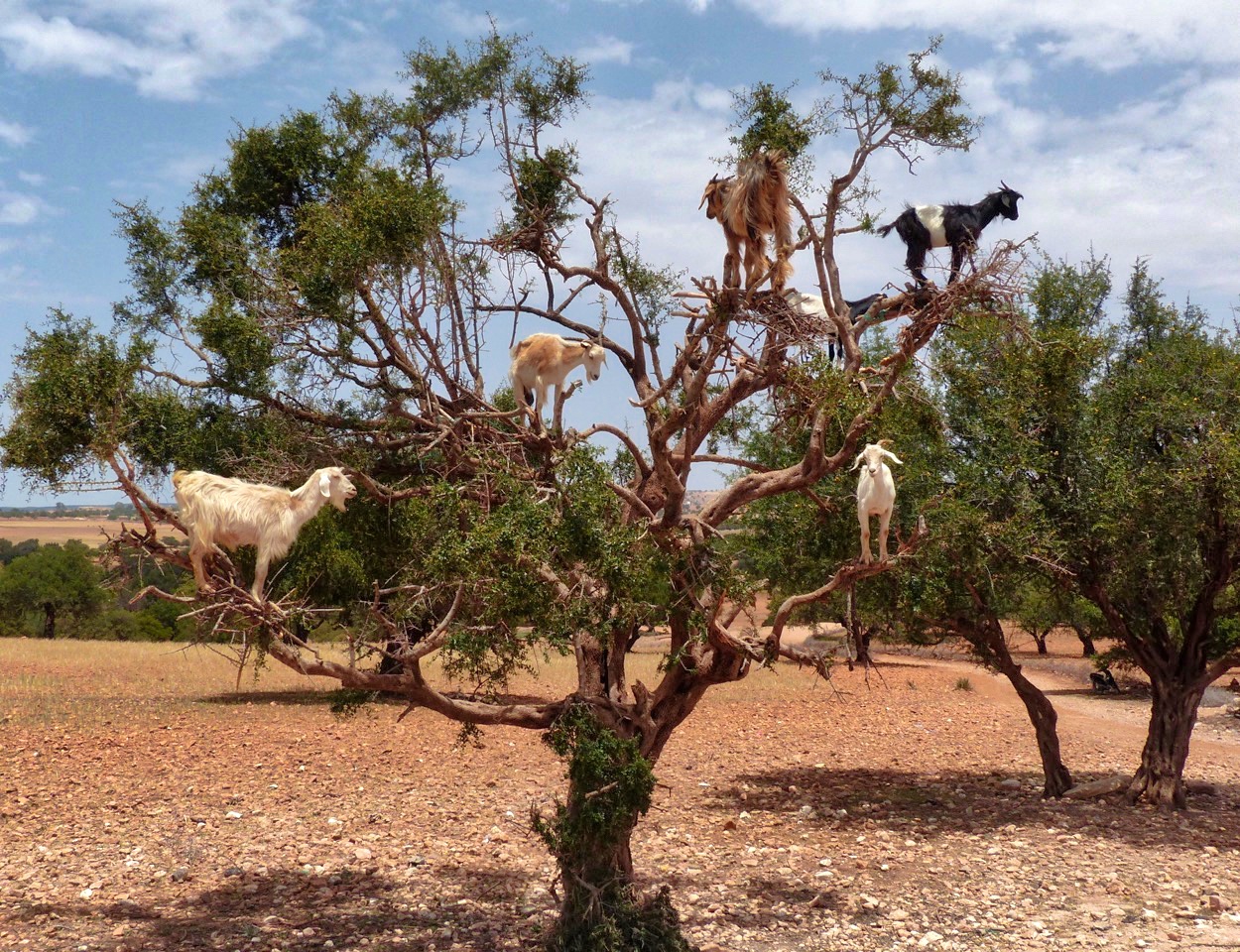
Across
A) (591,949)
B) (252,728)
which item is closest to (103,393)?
(591,949)

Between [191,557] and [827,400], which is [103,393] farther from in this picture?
[827,400]

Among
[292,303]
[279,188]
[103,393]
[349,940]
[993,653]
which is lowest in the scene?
[349,940]

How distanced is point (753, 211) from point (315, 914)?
7.54m

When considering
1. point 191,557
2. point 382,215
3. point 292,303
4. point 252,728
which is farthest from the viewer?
point 252,728

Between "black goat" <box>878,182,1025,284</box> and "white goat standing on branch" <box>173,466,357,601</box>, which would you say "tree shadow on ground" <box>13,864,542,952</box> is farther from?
"black goat" <box>878,182,1025,284</box>

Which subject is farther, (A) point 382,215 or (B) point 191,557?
(A) point 382,215

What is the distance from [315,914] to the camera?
10078 mm

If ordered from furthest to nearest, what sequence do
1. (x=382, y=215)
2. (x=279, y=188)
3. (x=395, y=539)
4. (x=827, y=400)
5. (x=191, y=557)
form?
(x=279, y=188), (x=395, y=539), (x=382, y=215), (x=827, y=400), (x=191, y=557)

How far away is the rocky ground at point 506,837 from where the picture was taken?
973 cm

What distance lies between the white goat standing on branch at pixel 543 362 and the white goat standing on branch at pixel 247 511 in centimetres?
254

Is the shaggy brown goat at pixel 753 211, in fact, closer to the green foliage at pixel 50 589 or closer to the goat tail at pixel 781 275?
the goat tail at pixel 781 275

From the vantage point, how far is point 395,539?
11.9 metres

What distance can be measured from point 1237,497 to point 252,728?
1471cm

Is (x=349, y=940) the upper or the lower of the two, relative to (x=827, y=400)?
lower
